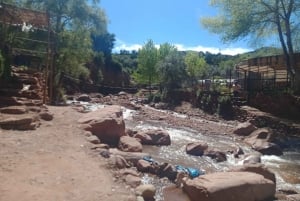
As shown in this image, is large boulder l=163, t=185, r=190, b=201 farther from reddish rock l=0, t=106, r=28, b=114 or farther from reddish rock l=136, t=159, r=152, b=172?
reddish rock l=0, t=106, r=28, b=114

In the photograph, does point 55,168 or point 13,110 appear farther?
point 13,110

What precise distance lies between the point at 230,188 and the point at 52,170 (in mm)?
3971

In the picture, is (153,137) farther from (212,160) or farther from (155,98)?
(155,98)

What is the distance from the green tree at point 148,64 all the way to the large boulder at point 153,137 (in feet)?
120

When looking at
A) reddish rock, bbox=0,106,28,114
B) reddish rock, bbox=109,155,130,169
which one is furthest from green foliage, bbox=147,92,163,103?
reddish rock, bbox=109,155,130,169

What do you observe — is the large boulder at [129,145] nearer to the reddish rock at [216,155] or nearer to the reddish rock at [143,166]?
the reddish rock at [143,166]

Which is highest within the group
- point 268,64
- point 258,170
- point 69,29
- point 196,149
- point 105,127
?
point 69,29

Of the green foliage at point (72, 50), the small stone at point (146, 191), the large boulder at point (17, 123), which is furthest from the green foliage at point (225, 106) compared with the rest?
the small stone at point (146, 191)

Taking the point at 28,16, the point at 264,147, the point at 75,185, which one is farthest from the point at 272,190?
the point at 28,16

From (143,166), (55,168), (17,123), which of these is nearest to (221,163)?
(143,166)

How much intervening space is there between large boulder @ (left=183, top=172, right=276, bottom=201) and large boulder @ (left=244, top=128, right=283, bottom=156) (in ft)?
23.1

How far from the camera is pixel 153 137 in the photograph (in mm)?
16547

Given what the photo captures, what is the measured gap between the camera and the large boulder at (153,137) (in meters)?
16.2

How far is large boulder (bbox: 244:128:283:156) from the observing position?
16.9 meters
